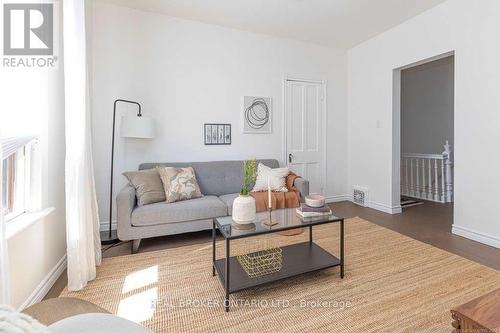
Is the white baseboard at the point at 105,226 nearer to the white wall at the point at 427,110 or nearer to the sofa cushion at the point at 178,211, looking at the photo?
the sofa cushion at the point at 178,211

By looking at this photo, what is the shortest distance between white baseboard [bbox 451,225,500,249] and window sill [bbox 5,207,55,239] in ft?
13.1

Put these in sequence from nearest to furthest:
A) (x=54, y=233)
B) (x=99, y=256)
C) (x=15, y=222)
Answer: (x=15, y=222) → (x=54, y=233) → (x=99, y=256)

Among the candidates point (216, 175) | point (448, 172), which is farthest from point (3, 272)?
point (448, 172)

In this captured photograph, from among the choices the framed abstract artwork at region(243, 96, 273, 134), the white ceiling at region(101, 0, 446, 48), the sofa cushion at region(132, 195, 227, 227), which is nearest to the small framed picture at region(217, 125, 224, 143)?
the framed abstract artwork at region(243, 96, 273, 134)

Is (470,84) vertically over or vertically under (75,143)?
over

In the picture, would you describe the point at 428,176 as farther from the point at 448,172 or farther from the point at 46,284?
the point at 46,284

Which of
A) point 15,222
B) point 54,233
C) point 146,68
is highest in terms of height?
point 146,68

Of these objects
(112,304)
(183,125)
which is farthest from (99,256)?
(183,125)

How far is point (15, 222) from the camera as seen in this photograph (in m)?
1.62

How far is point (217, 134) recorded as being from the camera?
3781 mm

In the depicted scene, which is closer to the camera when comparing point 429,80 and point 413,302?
point 413,302

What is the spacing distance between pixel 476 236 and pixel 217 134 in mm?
3300

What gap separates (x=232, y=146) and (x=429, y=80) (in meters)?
4.78

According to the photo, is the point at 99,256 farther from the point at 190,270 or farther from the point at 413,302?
the point at 413,302
